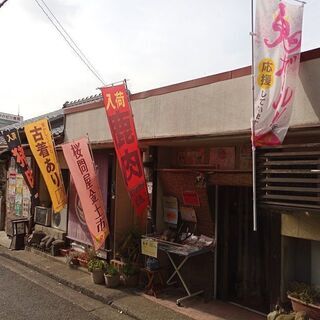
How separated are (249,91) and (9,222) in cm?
1250

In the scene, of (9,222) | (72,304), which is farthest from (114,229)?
(9,222)

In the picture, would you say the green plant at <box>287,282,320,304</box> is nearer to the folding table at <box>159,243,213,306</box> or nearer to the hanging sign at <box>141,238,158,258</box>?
the folding table at <box>159,243,213,306</box>

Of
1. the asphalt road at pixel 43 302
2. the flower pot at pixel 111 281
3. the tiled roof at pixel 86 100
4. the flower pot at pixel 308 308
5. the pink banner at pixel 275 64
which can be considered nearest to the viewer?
the pink banner at pixel 275 64

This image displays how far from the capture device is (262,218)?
766 cm

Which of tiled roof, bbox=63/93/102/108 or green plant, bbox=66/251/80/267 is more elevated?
tiled roof, bbox=63/93/102/108

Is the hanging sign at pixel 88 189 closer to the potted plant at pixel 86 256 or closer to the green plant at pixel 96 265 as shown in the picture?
the green plant at pixel 96 265

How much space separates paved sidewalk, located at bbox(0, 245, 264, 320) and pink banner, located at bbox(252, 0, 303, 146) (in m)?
3.71

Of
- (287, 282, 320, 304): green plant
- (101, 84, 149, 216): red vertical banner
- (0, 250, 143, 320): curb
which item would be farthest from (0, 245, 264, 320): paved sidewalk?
(101, 84, 149, 216): red vertical banner

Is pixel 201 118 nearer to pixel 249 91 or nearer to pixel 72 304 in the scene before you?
pixel 249 91

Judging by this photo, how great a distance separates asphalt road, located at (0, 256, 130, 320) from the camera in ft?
25.1

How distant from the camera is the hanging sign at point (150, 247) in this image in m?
8.40

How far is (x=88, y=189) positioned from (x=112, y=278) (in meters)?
2.18

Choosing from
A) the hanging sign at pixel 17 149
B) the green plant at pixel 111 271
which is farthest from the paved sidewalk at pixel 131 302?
the hanging sign at pixel 17 149

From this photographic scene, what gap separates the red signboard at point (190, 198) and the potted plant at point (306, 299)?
9.58ft
